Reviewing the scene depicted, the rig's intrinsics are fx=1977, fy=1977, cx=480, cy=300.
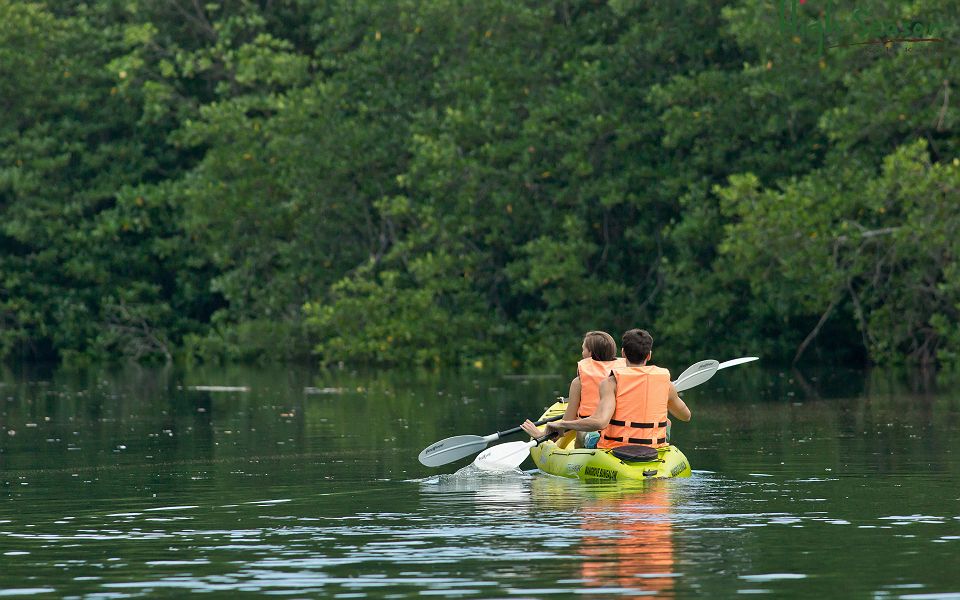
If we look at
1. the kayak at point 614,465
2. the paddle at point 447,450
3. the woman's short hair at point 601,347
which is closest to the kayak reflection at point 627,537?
the kayak at point 614,465

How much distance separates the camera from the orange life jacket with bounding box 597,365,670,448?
1638cm

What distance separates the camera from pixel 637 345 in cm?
1611

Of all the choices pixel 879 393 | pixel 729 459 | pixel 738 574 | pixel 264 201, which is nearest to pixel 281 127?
pixel 264 201

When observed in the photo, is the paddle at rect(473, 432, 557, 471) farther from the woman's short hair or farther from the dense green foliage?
the dense green foliage

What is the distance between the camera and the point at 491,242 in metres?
46.1

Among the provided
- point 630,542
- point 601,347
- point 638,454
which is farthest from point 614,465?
point 630,542

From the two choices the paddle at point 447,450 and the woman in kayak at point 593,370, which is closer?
the woman in kayak at point 593,370

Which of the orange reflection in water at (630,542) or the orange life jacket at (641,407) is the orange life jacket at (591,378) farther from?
the orange reflection in water at (630,542)

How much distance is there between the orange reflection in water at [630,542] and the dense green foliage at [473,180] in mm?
22618

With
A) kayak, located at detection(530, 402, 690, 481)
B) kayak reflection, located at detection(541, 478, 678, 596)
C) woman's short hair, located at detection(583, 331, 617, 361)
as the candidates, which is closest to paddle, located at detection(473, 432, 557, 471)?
kayak, located at detection(530, 402, 690, 481)

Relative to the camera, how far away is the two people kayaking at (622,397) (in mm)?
16359

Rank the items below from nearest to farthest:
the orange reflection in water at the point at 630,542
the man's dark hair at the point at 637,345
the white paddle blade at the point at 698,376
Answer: the orange reflection in water at the point at 630,542 < the man's dark hair at the point at 637,345 < the white paddle blade at the point at 698,376

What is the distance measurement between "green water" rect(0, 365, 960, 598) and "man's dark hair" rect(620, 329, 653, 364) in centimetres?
108

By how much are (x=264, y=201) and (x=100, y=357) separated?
238 inches
